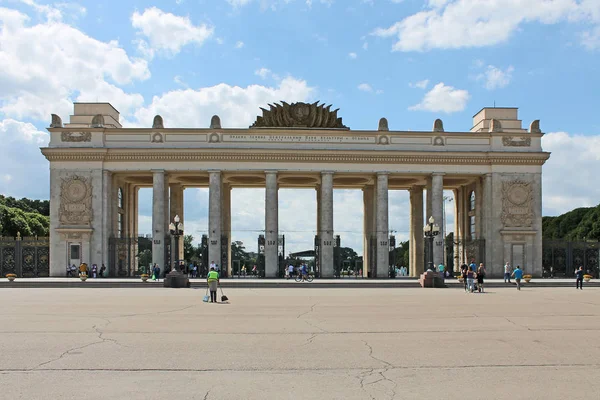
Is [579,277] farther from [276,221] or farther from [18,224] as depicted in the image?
[18,224]

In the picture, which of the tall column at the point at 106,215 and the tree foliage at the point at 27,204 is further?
the tree foliage at the point at 27,204

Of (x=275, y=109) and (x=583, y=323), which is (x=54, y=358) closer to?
(x=583, y=323)

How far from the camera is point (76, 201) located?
54.8 m

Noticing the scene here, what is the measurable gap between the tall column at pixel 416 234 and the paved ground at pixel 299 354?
3848 centimetres

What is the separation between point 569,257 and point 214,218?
91.8ft

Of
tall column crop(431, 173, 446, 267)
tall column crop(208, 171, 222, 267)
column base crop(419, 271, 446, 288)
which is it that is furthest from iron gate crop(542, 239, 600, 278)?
tall column crop(208, 171, 222, 267)

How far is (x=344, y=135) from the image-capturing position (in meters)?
56.4

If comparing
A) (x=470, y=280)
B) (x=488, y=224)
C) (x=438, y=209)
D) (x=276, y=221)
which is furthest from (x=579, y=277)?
(x=276, y=221)

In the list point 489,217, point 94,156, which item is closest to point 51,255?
point 94,156

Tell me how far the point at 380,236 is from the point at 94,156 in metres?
22.9

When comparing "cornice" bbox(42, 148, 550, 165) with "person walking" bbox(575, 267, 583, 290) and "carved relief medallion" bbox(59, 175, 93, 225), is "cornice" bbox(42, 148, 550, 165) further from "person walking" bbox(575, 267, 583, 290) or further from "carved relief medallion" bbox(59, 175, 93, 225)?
"person walking" bbox(575, 267, 583, 290)

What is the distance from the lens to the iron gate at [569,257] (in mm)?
56688

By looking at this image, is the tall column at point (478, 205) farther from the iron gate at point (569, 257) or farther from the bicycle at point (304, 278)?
the bicycle at point (304, 278)

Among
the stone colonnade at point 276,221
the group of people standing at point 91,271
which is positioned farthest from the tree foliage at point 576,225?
the group of people standing at point 91,271
